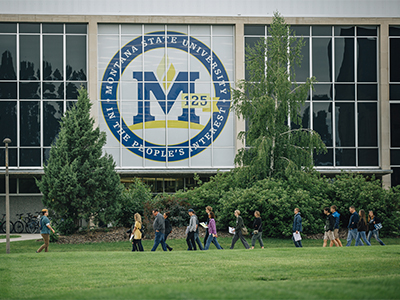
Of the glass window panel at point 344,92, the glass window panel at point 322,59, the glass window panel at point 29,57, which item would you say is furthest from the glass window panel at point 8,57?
the glass window panel at point 344,92

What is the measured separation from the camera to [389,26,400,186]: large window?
102ft

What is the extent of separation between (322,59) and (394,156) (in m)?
8.01

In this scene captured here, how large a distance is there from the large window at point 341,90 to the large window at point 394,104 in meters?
0.98

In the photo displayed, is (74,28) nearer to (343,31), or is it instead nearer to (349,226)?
(343,31)

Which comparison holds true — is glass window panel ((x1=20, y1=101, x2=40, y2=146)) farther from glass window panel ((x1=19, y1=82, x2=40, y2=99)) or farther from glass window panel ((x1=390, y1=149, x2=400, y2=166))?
glass window panel ((x1=390, y1=149, x2=400, y2=166))

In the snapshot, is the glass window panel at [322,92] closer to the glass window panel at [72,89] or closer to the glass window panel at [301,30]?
the glass window panel at [301,30]

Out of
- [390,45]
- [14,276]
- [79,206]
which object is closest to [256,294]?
[14,276]

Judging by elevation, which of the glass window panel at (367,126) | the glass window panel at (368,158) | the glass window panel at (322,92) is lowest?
the glass window panel at (368,158)

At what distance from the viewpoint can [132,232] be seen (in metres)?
16.5

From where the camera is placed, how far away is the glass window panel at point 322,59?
102 ft

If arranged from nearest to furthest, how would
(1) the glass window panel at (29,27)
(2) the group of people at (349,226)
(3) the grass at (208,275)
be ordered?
(3) the grass at (208,275) → (2) the group of people at (349,226) → (1) the glass window panel at (29,27)

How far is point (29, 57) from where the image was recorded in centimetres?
3011

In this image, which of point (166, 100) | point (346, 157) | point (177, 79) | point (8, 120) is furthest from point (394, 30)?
point (8, 120)

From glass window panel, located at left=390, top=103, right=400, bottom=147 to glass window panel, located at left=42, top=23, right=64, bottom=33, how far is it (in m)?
22.3
